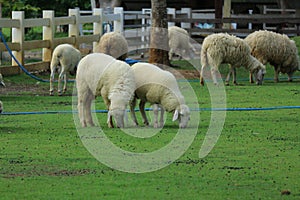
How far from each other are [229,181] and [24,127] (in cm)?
522

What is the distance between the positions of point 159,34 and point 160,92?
10.7m

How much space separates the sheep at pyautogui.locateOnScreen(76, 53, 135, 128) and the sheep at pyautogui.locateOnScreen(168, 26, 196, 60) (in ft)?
47.2

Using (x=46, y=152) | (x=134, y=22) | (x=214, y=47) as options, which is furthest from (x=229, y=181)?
(x=134, y=22)

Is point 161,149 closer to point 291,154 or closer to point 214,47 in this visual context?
point 291,154

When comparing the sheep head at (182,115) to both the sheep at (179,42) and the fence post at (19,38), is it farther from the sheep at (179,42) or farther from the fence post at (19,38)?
the sheep at (179,42)

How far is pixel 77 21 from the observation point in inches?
1014

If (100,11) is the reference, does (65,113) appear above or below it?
below

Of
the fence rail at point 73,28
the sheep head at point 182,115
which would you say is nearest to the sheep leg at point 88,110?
the sheep head at point 182,115

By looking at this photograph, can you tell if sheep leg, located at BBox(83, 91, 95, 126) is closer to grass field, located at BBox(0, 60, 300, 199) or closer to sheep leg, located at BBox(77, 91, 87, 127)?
sheep leg, located at BBox(77, 91, 87, 127)

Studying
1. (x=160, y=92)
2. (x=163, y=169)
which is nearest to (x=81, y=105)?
(x=160, y=92)

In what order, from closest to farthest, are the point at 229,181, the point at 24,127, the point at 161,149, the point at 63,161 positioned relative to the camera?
the point at 229,181
the point at 63,161
the point at 161,149
the point at 24,127

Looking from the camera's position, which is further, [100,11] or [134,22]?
[134,22]

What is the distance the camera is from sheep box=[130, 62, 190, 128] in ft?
42.2

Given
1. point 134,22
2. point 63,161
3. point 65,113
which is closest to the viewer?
point 63,161
